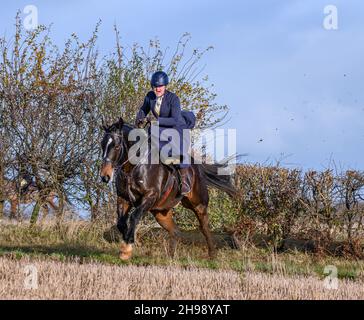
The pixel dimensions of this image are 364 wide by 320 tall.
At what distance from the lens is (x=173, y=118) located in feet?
40.4

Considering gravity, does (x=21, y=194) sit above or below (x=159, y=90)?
below

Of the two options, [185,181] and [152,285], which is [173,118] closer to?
[185,181]

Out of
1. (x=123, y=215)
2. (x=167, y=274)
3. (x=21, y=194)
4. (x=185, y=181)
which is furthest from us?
(x=21, y=194)

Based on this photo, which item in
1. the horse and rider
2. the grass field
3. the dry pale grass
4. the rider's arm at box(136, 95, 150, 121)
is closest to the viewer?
the dry pale grass

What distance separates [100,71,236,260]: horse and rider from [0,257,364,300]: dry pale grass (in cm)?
158

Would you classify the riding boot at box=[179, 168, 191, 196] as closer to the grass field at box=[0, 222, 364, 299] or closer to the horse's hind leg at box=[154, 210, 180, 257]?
the horse's hind leg at box=[154, 210, 180, 257]

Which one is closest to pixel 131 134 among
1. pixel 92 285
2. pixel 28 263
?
pixel 28 263

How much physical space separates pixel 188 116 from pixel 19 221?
6.12 meters

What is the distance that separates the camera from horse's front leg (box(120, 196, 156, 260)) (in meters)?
11.3

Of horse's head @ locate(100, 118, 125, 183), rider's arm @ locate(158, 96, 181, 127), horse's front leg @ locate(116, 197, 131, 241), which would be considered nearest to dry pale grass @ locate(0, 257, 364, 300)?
horse's front leg @ locate(116, 197, 131, 241)

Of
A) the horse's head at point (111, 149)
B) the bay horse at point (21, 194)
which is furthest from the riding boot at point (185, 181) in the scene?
the bay horse at point (21, 194)

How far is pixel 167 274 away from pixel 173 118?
3258 mm

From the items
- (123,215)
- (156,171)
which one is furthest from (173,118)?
(123,215)
